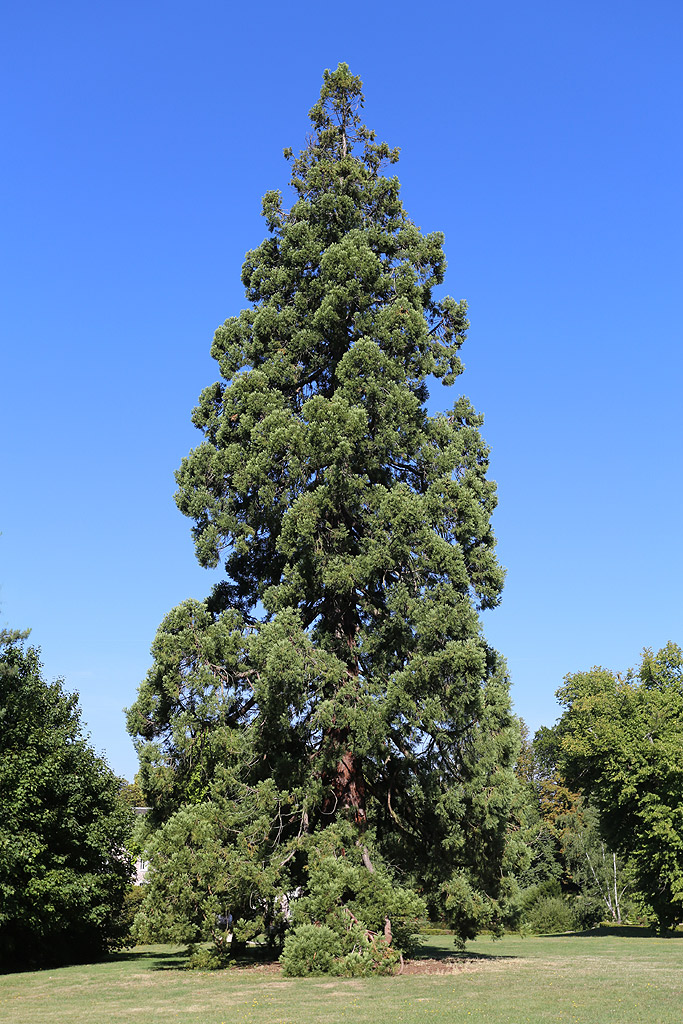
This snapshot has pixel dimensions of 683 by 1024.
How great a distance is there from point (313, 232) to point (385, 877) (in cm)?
1537

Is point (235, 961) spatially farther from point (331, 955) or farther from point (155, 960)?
point (155, 960)

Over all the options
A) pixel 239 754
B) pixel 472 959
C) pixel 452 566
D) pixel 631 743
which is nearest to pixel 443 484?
pixel 452 566

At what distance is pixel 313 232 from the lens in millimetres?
22609

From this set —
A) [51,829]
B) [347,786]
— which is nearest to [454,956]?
[347,786]

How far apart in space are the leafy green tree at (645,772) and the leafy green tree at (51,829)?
60.5ft

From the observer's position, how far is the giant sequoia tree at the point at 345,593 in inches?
688

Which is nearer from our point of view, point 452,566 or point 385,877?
point 385,877

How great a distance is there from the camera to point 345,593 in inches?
768

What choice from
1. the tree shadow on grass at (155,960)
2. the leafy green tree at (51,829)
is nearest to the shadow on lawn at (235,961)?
the tree shadow on grass at (155,960)

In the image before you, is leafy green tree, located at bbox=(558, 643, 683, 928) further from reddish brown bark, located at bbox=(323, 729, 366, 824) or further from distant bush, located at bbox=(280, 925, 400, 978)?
distant bush, located at bbox=(280, 925, 400, 978)

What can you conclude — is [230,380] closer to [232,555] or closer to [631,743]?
[232,555]

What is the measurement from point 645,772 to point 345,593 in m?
18.2

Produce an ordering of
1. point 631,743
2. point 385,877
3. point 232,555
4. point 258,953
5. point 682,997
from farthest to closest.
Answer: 1. point 631,743
2. point 232,555
3. point 258,953
4. point 385,877
5. point 682,997

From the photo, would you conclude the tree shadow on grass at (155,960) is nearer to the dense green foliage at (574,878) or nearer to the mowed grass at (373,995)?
the mowed grass at (373,995)
